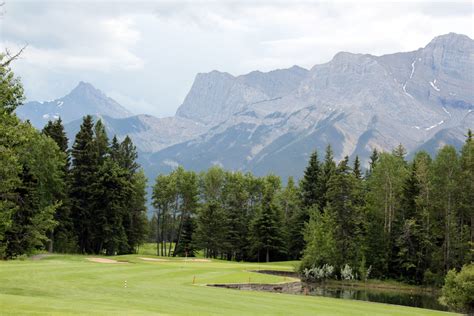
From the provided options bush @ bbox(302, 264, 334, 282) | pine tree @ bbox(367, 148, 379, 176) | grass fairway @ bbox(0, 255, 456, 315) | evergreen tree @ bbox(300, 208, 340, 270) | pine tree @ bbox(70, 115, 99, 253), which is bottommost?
bush @ bbox(302, 264, 334, 282)

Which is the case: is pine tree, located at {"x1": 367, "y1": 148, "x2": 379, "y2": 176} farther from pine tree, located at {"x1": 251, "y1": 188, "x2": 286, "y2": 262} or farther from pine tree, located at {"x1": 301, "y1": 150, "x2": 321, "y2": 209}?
pine tree, located at {"x1": 251, "y1": 188, "x2": 286, "y2": 262}

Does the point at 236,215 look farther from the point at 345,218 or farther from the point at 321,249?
the point at 345,218

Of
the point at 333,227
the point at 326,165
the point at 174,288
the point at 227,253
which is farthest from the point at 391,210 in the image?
the point at 174,288

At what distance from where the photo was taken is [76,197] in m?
77.9

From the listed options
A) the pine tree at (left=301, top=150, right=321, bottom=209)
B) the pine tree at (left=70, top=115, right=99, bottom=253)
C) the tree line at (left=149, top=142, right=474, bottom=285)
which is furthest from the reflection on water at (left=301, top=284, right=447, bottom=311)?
the pine tree at (left=70, top=115, right=99, bottom=253)

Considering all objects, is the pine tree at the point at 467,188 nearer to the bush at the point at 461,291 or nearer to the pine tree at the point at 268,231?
the bush at the point at 461,291

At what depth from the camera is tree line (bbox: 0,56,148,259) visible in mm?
61156

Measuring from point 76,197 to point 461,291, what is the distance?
54120 millimetres

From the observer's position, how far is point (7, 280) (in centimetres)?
3058

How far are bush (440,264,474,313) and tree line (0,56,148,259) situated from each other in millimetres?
41711

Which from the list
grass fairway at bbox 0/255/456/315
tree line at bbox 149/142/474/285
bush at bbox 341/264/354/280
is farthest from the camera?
bush at bbox 341/264/354/280

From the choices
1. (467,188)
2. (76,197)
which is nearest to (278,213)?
(76,197)

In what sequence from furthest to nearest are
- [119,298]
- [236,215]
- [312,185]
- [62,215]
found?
[236,215], [312,185], [62,215], [119,298]

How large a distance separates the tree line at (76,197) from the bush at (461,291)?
41.7m
